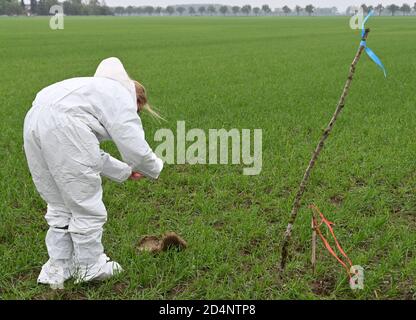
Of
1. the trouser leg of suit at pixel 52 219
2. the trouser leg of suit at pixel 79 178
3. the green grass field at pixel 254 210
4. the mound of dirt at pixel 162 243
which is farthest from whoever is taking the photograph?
the mound of dirt at pixel 162 243

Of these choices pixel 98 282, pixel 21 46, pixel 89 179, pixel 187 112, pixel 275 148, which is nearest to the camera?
pixel 89 179

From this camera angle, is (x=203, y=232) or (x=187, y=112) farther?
(x=187, y=112)

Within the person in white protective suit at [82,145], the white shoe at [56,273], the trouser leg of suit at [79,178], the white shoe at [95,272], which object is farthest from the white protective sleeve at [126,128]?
the white shoe at [56,273]

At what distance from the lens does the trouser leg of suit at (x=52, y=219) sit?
241cm

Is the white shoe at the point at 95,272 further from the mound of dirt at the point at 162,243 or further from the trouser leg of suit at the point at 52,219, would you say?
the mound of dirt at the point at 162,243

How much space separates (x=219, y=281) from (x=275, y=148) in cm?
296

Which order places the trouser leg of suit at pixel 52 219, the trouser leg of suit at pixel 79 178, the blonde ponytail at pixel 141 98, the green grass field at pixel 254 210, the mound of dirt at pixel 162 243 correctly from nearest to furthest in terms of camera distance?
the trouser leg of suit at pixel 79 178, the trouser leg of suit at pixel 52 219, the blonde ponytail at pixel 141 98, the green grass field at pixel 254 210, the mound of dirt at pixel 162 243

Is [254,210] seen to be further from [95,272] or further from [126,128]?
[126,128]

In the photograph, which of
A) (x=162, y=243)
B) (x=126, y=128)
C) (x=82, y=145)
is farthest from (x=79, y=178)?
(x=162, y=243)

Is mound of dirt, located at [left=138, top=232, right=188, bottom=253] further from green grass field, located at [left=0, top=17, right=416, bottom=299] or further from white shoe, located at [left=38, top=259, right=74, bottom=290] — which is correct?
white shoe, located at [left=38, top=259, right=74, bottom=290]

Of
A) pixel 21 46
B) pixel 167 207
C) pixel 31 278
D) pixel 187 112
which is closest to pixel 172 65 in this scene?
pixel 187 112

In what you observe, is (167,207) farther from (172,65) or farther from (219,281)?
(172,65)

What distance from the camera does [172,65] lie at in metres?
15.1

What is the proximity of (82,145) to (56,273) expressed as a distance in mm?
828
